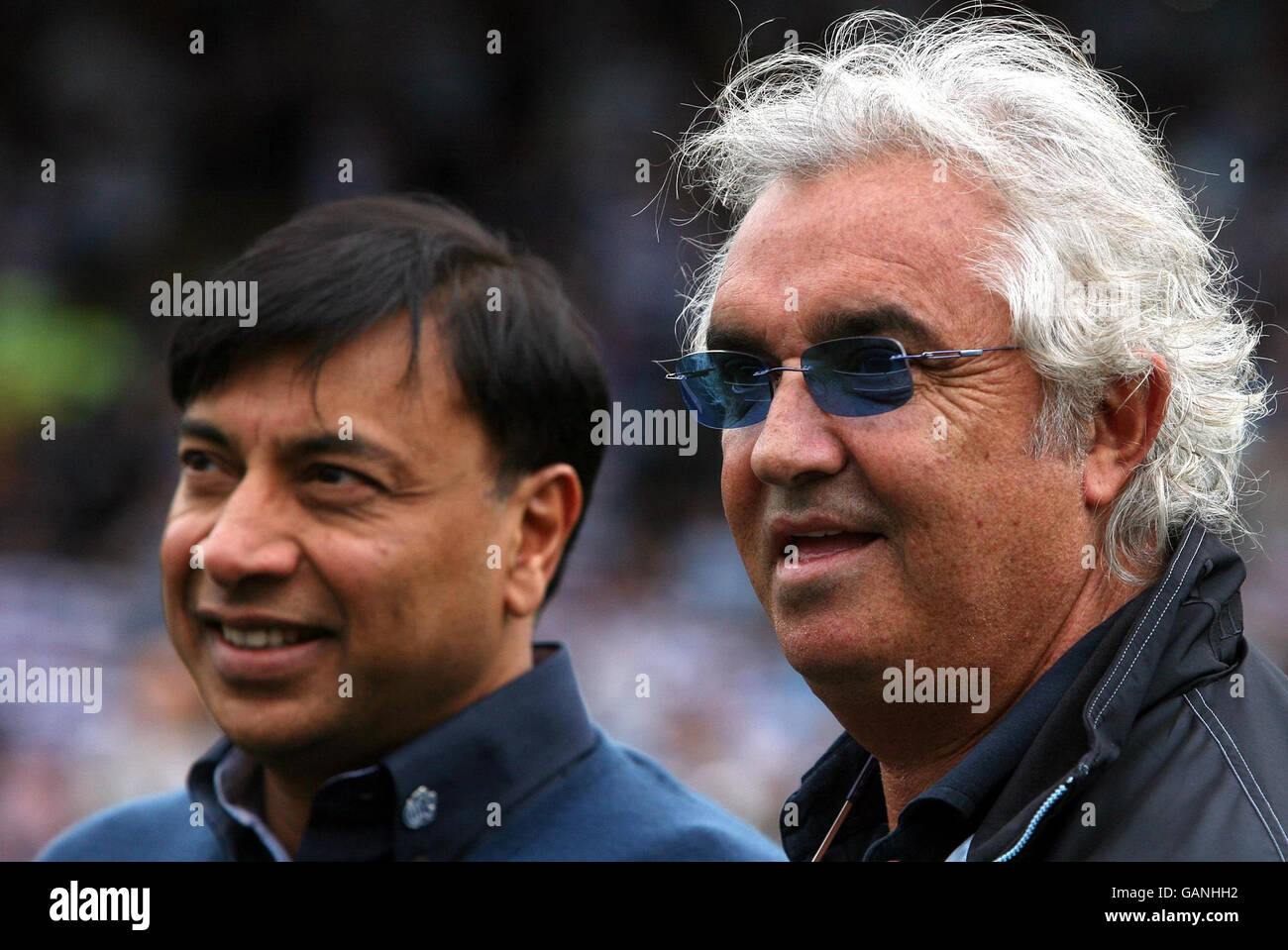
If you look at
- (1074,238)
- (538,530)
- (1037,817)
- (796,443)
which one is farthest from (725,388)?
(1037,817)

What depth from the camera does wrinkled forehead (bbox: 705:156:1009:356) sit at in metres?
1.83

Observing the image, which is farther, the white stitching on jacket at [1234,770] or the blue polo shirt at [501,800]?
the blue polo shirt at [501,800]

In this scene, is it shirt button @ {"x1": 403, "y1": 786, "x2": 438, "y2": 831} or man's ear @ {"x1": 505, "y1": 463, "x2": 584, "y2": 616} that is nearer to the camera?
shirt button @ {"x1": 403, "y1": 786, "x2": 438, "y2": 831}

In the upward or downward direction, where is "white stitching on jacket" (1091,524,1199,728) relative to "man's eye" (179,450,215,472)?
downward

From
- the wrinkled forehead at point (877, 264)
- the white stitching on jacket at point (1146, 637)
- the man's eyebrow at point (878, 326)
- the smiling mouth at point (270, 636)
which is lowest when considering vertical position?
the smiling mouth at point (270, 636)

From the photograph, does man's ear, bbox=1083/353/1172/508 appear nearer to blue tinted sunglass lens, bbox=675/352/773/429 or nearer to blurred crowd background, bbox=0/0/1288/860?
blue tinted sunglass lens, bbox=675/352/773/429

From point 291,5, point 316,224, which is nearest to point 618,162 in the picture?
point 291,5

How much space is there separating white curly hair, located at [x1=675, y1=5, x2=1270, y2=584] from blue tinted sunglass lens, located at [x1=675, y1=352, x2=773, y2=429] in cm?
28

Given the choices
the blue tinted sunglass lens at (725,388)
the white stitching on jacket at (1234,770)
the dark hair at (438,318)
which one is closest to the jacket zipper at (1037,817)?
the white stitching on jacket at (1234,770)

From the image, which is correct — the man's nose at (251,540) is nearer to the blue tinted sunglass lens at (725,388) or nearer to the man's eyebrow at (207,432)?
the man's eyebrow at (207,432)

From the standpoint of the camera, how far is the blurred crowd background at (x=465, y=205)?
5.95m

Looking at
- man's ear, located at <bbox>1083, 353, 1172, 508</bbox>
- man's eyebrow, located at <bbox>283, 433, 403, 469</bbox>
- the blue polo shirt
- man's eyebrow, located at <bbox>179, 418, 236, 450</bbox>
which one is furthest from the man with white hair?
man's eyebrow, located at <bbox>179, 418, 236, 450</bbox>

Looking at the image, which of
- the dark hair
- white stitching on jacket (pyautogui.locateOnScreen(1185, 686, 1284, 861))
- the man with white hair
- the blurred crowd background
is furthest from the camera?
the blurred crowd background

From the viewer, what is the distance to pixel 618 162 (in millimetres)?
7477
